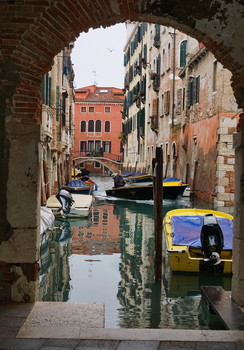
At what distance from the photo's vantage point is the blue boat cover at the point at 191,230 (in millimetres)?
Answer: 8495

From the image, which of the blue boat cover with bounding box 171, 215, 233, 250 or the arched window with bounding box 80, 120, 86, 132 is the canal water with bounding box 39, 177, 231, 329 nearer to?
the blue boat cover with bounding box 171, 215, 233, 250

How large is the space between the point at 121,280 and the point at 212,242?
5.55 feet

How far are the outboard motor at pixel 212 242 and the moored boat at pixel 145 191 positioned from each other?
39.1ft

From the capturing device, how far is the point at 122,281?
826 centimetres

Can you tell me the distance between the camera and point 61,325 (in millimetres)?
4223

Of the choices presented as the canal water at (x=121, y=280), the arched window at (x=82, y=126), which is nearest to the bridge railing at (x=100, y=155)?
the arched window at (x=82, y=126)

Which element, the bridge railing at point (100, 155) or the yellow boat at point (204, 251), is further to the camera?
the bridge railing at point (100, 155)

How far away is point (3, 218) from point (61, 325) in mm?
1231

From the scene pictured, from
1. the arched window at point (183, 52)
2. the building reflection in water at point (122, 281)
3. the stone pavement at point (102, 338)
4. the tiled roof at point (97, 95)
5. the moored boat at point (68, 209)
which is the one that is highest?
the tiled roof at point (97, 95)

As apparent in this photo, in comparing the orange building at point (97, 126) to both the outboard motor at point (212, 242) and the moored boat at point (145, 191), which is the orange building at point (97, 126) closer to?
the moored boat at point (145, 191)

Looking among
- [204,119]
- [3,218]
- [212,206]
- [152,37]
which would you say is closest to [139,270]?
[3,218]

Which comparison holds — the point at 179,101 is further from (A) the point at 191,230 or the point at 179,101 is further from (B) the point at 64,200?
(A) the point at 191,230

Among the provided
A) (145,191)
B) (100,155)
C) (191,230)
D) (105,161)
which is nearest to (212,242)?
(191,230)

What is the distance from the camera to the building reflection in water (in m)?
6.43
